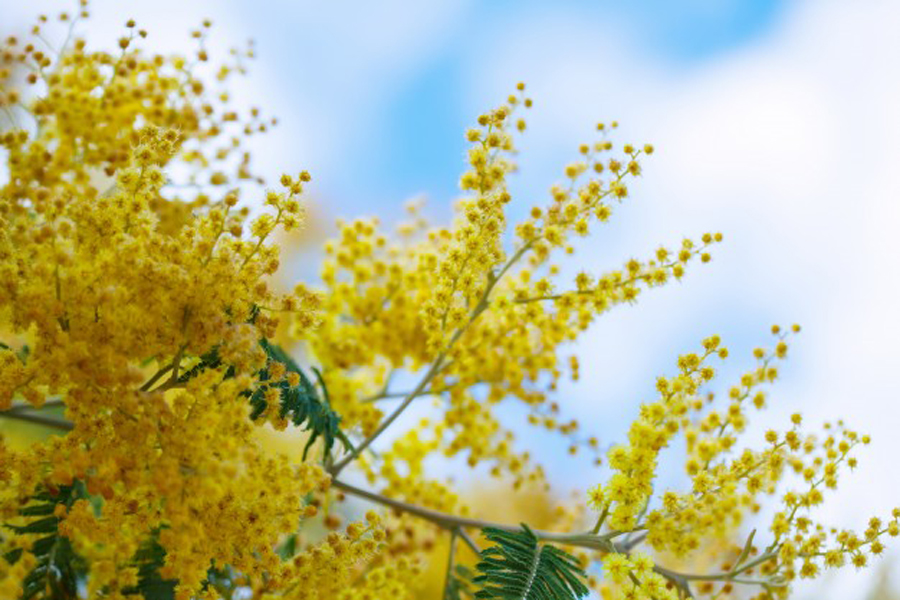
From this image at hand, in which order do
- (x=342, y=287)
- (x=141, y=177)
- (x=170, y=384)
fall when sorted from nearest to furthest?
(x=170, y=384) → (x=141, y=177) → (x=342, y=287)

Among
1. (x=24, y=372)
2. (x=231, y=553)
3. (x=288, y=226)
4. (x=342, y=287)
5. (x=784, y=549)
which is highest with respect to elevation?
(x=342, y=287)

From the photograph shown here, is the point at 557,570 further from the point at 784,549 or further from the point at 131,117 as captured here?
the point at 131,117

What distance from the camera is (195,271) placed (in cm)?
282

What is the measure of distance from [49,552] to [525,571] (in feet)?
5.43

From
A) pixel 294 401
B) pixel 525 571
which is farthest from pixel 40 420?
pixel 525 571

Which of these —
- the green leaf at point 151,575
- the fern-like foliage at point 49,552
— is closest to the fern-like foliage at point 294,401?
the green leaf at point 151,575

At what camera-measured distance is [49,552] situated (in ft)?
11.0

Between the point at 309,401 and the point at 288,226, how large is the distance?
0.72 metres

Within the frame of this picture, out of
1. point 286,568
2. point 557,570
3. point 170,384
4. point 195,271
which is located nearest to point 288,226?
point 195,271

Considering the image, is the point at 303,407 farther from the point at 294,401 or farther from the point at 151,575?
the point at 151,575

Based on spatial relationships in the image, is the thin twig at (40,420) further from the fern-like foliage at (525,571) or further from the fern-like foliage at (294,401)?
the fern-like foliage at (525,571)

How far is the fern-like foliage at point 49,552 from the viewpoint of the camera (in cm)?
320

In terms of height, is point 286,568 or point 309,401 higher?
point 309,401

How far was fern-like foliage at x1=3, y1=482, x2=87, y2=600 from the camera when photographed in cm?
Result: 320
